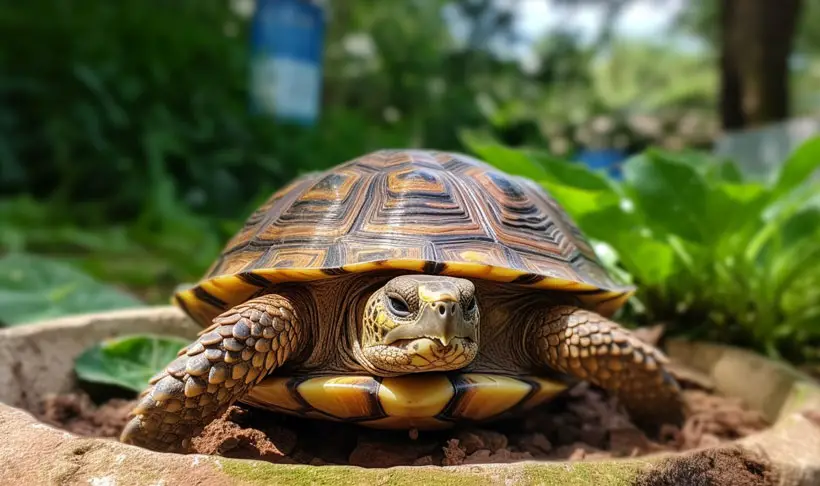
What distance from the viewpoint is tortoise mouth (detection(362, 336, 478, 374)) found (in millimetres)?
794

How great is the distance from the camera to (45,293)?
63.2 inches

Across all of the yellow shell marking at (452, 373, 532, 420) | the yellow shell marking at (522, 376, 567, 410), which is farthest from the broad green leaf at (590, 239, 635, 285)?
the yellow shell marking at (452, 373, 532, 420)

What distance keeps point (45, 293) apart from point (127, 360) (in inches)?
23.2

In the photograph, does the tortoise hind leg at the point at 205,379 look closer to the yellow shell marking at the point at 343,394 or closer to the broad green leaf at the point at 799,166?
the yellow shell marking at the point at 343,394

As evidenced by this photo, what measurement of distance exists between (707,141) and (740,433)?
18.4 feet

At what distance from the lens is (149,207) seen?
304 centimetres

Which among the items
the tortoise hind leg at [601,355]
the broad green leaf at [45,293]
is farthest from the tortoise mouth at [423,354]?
the broad green leaf at [45,293]

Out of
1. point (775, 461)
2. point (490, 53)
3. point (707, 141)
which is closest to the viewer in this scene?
point (775, 461)

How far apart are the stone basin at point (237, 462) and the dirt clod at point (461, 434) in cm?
5

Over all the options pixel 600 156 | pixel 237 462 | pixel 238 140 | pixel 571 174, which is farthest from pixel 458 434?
pixel 600 156

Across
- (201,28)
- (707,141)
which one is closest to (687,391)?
(201,28)

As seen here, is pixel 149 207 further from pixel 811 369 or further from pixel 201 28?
pixel 811 369

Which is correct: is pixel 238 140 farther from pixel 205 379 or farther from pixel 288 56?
pixel 205 379

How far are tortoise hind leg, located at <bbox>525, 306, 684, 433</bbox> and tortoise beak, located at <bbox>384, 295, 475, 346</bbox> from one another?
0.25 m
